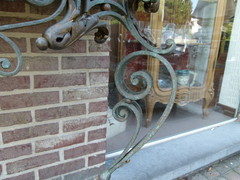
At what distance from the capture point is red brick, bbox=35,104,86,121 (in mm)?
938

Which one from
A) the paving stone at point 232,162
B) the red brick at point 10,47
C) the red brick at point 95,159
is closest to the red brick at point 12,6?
the red brick at point 10,47

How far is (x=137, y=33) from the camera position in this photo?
78 cm

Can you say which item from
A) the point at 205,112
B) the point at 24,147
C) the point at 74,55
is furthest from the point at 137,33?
the point at 205,112

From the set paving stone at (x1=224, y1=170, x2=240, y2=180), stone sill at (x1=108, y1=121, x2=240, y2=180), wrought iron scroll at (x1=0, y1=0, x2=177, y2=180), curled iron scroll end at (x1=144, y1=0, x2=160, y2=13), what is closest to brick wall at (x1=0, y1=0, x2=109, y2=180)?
wrought iron scroll at (x1=0, y1=0, x2=177, y2=180)

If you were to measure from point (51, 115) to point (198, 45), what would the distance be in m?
1.89

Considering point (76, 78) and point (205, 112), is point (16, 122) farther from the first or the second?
point (205, 112)

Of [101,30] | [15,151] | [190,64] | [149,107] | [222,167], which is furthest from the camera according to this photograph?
[190,64]

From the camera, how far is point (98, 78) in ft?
3.39

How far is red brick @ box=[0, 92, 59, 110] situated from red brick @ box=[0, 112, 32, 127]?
3cm

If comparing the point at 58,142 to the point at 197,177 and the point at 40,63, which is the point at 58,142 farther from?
the point at 197,177

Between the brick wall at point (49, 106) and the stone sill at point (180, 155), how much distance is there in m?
0.46

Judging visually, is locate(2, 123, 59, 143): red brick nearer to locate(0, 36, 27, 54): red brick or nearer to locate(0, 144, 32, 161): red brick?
locate(0, 144, 32, 161): red brick

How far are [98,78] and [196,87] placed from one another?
161 cm

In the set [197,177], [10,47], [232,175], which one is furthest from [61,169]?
[232,175]
